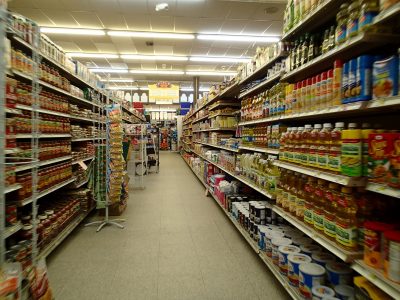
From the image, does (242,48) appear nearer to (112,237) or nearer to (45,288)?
(112,237)

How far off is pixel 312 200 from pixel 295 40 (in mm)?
1524

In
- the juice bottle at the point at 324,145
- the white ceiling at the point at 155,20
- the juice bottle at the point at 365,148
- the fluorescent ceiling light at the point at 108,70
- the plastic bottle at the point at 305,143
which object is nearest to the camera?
the juice bottle at the point at 365,148

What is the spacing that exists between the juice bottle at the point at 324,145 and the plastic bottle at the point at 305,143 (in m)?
0.15

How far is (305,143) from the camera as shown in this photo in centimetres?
209

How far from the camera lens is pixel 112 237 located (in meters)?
3.61

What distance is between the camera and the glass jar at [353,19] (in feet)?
4.99

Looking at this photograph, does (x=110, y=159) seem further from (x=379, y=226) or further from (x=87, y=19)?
(x=87, y=19)

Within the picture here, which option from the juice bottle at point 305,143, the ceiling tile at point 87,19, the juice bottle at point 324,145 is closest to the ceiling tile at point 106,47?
the ceiling tile at point 87,19

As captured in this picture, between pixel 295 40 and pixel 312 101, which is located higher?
pixel 295 40

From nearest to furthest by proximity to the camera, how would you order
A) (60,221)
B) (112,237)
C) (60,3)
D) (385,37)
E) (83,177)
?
1. (385,37)
2. (60,221)
3. (112,237)
4. (83,177)
5. (60,3)

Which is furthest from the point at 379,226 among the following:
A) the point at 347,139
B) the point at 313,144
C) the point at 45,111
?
the point at 45,111

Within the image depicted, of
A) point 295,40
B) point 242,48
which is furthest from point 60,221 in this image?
point 242,48

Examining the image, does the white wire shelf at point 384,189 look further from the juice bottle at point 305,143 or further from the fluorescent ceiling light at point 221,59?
the fluorescent ceiling light at point 221,59

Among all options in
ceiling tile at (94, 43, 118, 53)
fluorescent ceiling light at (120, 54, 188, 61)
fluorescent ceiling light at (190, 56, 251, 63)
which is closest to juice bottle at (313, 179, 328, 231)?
ceiling tile at (94, 43, 118, 53)
